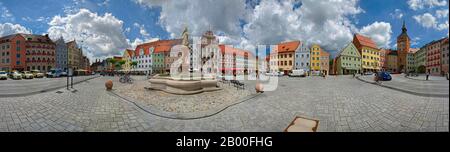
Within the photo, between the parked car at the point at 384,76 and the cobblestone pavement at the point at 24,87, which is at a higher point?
the parked car at the point at 384,76

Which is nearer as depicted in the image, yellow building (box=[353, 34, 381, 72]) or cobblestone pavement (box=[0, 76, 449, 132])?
cobblestone pavement (box=[0, 76, 449, 132])

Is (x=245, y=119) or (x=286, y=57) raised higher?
(x=286, y=57)

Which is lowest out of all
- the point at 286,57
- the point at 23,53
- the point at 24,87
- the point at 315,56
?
the point at 24,87

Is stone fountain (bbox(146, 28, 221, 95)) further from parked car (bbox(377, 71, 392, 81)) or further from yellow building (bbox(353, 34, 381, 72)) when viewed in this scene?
parked car (bbox(377, 71, 392, 81))

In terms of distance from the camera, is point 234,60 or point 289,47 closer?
point 234,60

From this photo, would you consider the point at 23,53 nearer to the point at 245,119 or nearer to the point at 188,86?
the point at 188,86

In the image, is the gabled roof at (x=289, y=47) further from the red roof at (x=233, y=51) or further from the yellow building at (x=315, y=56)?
the red roof at (x=233, y=51)

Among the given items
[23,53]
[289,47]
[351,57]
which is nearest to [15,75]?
[23,53]

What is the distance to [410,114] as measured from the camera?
10.1 ft

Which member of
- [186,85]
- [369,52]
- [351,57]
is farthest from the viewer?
[351,57]

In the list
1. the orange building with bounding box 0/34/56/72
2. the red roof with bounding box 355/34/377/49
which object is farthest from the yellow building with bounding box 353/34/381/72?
the orange building with bounding box 0/34/56/72

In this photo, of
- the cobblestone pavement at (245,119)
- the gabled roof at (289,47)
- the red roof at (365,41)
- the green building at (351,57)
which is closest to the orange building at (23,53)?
the cobblestone pavement at (245,119)
